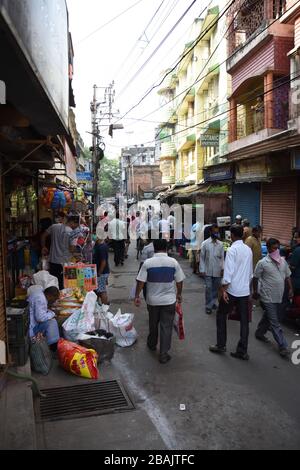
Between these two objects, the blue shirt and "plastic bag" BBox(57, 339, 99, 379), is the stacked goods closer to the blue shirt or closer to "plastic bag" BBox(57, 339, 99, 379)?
the blue shirt

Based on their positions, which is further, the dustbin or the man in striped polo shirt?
the man in striped polo shirt

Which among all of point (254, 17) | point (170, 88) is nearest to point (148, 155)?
point (170, 88)

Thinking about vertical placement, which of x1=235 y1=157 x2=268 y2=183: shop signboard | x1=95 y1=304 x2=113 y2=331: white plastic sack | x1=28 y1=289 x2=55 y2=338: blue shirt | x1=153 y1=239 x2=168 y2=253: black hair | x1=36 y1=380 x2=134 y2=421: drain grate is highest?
x1=235 y1=157 x2=268 y2=183: shop signboard

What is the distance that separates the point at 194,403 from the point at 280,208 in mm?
9397

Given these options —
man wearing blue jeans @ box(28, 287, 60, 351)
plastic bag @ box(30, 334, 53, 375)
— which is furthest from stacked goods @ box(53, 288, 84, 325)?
plastic bag @ box(30, 334, 53, 375)

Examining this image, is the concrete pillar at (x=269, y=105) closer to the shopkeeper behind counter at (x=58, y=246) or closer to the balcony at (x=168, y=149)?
the shopkeeper behind counter at (x=58, y=246)

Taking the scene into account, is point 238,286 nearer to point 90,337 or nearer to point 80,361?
point 90,337

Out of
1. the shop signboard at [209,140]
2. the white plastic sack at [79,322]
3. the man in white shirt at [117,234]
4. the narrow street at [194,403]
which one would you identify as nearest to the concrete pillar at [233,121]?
the shop signboard at [209,140]

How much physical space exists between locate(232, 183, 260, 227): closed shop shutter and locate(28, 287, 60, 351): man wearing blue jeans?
10543 millimetres

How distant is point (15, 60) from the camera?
2.96 m

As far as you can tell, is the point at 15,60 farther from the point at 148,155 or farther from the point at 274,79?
the point at 148,155

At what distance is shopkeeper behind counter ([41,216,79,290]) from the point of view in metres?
8.53

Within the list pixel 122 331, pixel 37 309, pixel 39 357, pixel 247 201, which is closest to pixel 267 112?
pixel 247 201
